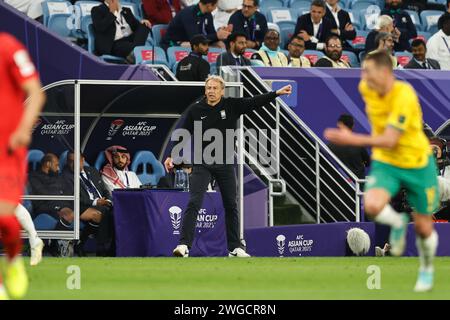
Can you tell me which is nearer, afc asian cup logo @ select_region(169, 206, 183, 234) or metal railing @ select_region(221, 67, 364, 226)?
afc asian cup logo @ select_region(169, 206, 183, 234)

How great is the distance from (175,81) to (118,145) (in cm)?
153

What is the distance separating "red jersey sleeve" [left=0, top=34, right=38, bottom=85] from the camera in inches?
371

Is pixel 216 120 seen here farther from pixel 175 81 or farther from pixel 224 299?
pixel 224 299

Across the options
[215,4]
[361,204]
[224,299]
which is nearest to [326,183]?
[361,204]

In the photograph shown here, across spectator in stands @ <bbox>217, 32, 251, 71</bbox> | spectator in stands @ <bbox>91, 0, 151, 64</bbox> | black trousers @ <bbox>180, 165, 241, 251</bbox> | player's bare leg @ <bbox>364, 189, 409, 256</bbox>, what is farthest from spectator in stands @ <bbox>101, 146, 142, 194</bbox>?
player's bare leg @ <bbox>364, 189, 409, 256</bbox>

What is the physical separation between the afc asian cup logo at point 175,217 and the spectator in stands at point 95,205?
874mm

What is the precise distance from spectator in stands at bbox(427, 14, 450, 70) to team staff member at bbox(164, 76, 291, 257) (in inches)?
309

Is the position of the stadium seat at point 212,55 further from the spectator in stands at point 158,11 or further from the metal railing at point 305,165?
the metal railing at point 305,165

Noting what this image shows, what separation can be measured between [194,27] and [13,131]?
1333cm

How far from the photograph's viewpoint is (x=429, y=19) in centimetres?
2788

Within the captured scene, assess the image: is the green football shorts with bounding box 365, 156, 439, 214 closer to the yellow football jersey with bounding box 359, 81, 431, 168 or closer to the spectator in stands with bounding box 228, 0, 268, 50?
the yellow football jersey with bounding box 359, 81, 431, 168

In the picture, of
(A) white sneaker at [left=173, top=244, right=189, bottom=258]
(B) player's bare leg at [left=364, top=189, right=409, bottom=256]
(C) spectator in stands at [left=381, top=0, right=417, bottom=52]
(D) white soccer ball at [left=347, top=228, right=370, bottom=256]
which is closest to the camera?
(B) player's bare leg at [left=364, top=189, right=409, bottom=256]

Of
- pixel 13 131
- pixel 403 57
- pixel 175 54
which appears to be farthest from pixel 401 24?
pixel 13 131

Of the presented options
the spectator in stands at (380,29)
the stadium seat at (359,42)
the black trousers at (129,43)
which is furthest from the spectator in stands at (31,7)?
the stadium seat at (359,42)
